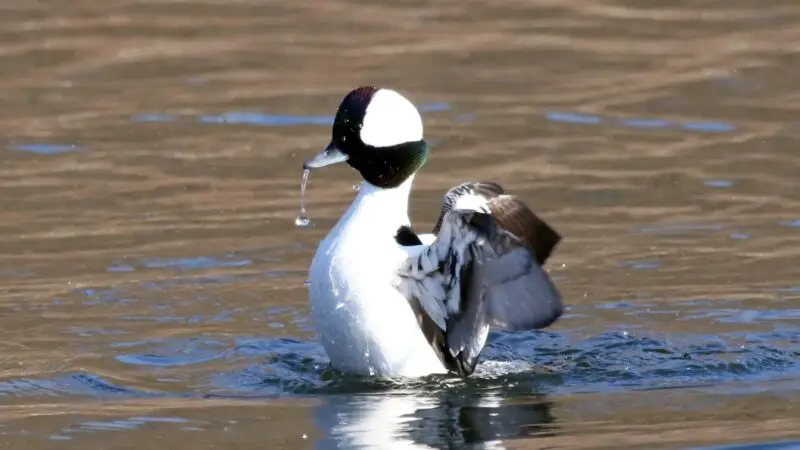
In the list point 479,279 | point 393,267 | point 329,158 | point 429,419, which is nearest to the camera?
point 429,419

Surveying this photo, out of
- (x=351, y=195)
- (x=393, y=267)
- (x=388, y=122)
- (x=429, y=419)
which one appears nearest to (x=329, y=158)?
(x=388, y=122)

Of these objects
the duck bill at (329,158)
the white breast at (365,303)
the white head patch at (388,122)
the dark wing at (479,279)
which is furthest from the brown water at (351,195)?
the white head patch at (388,122)

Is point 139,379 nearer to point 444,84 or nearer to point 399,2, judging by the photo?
point 444,84

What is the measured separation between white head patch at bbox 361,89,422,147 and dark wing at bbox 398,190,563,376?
1.28 ft

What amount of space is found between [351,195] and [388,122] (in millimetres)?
3784

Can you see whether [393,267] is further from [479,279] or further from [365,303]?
[479,279]

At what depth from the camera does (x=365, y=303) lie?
7.72 meters

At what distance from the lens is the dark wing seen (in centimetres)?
722

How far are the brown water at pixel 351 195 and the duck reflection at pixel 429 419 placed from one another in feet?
0.07

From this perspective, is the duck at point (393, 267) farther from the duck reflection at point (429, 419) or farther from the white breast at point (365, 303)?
the duck reflection at point (429, 419)

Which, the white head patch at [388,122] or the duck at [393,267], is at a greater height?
the white head patch at [388,122]

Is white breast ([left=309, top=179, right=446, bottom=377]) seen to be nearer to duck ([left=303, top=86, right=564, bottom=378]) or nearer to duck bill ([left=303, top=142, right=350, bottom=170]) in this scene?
duck ([left=303, top=86, right=564, bottom=378])

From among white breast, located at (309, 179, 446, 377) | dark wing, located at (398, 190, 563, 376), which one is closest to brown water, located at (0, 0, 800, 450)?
white breast, located at (309, 179, 446, 377)

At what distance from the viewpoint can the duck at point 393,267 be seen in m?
7.69
